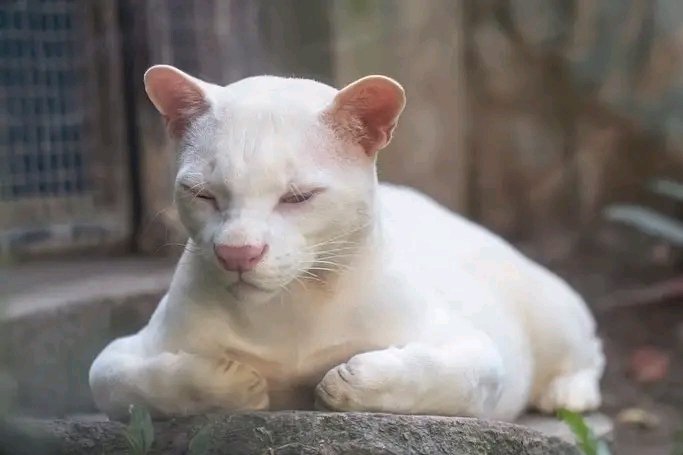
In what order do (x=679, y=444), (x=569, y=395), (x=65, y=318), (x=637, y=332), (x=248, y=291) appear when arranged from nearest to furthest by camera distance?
(x=679, y=444), (x=248, y=291), (x=569, y=395), (x=65, y=318), (x=637, y=332)

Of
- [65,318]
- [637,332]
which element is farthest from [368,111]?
[637,332]

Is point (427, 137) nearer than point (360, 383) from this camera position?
No

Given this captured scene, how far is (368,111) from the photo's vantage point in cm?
Answer: 154

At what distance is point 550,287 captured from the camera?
87.9 inches

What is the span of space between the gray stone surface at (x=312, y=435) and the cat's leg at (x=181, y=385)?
0.06 metres

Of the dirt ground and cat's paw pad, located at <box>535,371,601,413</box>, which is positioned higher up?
cat's paw pad, located at <box>535,371,601,413</box>

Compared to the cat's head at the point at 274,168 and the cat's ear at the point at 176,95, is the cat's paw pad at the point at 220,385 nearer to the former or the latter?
the cat's head at the point at 274,168

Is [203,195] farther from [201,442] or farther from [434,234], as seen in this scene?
[434,234]

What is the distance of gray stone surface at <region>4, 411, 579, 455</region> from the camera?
53.2 inches

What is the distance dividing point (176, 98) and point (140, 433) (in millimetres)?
473

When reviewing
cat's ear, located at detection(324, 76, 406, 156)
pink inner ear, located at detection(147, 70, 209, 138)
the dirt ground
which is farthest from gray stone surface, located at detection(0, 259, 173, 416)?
the dirt ground

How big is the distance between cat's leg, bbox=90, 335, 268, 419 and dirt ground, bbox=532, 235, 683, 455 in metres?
1.31

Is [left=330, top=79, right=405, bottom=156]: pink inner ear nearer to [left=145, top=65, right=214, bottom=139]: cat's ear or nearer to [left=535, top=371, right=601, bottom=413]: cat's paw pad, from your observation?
[left=145, top=65, right=214, bottom=139]: cat's ear

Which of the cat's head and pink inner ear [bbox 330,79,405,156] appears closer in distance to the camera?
the cat's head
